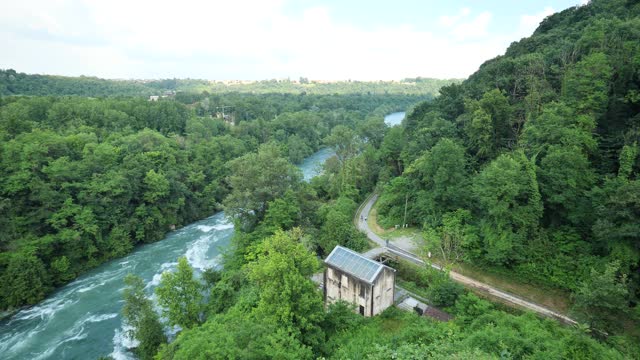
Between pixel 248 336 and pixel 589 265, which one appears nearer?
pixel 248 336

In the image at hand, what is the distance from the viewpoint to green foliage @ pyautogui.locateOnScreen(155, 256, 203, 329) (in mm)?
21594

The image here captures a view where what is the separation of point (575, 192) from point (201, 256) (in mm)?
32804

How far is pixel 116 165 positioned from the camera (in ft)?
141

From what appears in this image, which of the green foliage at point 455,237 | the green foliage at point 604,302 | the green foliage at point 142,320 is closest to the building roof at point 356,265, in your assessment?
the green foliage at point 455,237

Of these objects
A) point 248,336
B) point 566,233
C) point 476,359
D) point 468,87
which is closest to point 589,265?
point 566,233

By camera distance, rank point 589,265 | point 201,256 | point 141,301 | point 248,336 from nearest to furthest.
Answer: point 248,336, point 589,265, point 141,301, point 201,256

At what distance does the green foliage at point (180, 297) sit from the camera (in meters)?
21.6

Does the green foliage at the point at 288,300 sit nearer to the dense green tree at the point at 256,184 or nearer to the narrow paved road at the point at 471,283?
the narrow paved road at the point at 471,283

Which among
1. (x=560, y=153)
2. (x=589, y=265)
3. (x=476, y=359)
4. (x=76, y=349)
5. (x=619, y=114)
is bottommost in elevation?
(x=76, y=349)

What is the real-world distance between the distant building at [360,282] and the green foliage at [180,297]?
343 inches

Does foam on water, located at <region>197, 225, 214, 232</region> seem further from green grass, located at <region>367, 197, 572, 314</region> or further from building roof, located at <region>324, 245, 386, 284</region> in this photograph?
green grass, located at <region>367, 197, 572, 314</region>

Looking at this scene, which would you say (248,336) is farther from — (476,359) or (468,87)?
(468,87)

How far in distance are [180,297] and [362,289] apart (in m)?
11.5

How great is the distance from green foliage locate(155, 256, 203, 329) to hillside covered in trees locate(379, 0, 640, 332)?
1712cm
